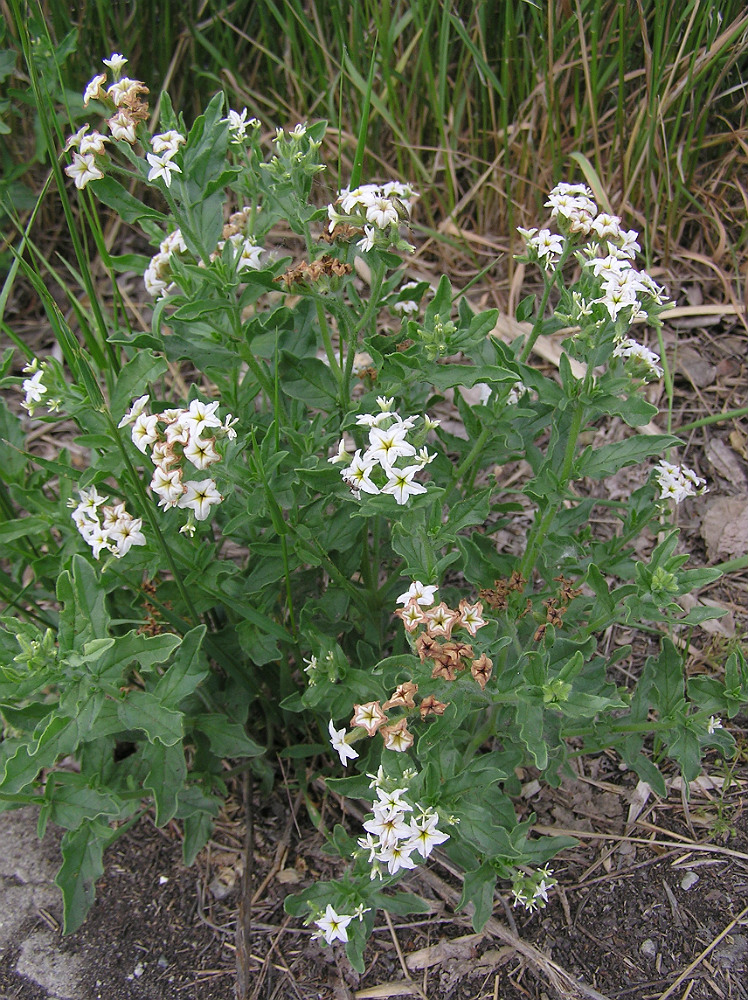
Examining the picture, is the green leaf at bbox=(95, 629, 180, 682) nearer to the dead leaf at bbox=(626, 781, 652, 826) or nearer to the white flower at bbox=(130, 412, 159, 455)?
the white flower at bbox=(130, 412, 159, 455)

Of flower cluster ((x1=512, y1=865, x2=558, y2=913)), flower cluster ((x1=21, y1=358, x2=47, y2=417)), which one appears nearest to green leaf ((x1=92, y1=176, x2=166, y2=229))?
flower cluster ((x1=21, y1=358, x2=47, y2=417))

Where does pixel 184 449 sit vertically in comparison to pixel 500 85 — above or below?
below

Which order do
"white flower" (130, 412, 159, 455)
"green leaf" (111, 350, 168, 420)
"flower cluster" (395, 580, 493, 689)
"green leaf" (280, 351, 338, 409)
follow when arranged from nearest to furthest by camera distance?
"flower cluster" (395, 580, 493, 689) → "white flower" (130, 412, 159, 455) → "green leaf" (111, 350, 168, 420) → "green leaf" (280, 351, 338, 409)

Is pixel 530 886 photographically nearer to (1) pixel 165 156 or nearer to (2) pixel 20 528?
(2) pixel 20 528

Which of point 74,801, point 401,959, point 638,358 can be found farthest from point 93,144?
point 401,959

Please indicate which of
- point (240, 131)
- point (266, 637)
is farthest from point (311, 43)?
point (266, 637)

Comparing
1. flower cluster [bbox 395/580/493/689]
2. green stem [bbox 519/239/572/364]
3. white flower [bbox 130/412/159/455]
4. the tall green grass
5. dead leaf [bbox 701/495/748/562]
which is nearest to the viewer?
flower cluster [bbox 395/580/493/689]

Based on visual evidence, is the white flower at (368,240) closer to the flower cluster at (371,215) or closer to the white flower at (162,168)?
the flower cluster at (371,215)
